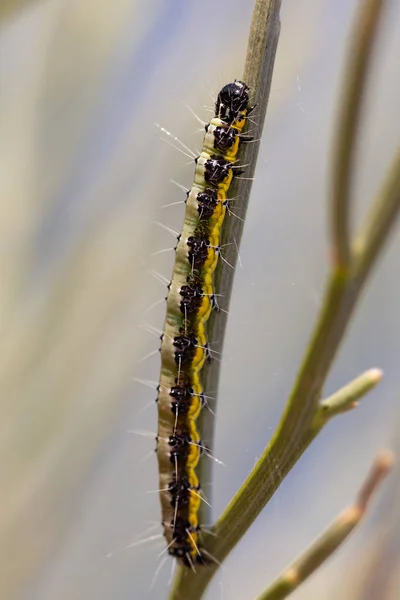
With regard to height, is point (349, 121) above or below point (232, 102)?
below

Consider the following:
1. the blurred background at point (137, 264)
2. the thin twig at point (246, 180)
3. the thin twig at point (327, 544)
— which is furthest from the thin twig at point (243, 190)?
the blurred background at point (137, 264)

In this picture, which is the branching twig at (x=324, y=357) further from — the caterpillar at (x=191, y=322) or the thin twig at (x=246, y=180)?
the caterpillar at (x=191, y=322)

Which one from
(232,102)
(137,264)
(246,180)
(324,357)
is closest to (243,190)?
(246,180)

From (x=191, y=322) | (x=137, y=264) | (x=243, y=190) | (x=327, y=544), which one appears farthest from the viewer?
(x=137, y=264)

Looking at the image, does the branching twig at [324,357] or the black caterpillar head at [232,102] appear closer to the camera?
the branching twig at [324,357]

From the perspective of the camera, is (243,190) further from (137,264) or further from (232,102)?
(137,264)

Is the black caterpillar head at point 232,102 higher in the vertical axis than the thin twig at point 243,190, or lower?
higher

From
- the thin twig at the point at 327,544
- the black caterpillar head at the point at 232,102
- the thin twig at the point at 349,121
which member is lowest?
the thin twig at the point at 327,544
